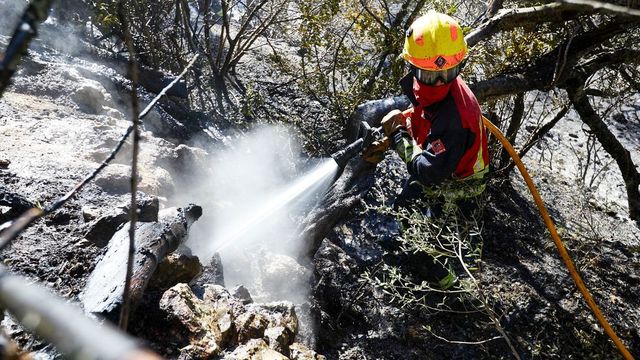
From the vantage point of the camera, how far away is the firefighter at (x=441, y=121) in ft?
11.4

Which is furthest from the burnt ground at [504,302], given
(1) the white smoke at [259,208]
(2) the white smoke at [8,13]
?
(2) the white smoke at [8,13]

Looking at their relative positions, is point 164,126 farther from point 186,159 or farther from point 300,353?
point 300,353

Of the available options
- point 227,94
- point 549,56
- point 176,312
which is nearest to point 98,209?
point 176,312

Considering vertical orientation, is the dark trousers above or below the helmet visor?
below

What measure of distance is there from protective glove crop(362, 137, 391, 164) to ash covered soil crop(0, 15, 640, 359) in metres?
0.50

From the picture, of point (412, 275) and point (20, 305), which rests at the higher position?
point (412, 275)

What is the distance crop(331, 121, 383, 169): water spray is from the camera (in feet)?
13.5

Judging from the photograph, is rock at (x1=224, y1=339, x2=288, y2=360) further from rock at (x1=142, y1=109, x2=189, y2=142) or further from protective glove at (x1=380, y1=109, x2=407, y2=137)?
rock at (x1=142, y1=109, x2=189, y2=142)

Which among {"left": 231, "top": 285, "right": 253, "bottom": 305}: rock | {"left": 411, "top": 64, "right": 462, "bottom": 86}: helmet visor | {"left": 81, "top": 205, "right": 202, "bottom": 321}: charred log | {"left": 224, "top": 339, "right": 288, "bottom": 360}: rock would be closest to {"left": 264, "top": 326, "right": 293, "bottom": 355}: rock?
{"left": 224, "top": 339, "right": 288, "bottom": 360}: rock

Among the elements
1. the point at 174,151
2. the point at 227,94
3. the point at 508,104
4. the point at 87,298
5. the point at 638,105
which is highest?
the point at 638,105

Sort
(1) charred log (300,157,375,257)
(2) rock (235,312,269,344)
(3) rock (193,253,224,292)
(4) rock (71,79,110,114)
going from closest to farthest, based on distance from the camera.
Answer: (2) rock (235,312,269,344) → (3) rock (193,253,224,292) → (1) charred log (300,157,375,257) → (4) rock (71,79,110,114)

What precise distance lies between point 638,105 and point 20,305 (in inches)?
372

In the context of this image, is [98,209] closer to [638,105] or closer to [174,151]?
[174,151]

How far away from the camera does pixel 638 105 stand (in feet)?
26.9
